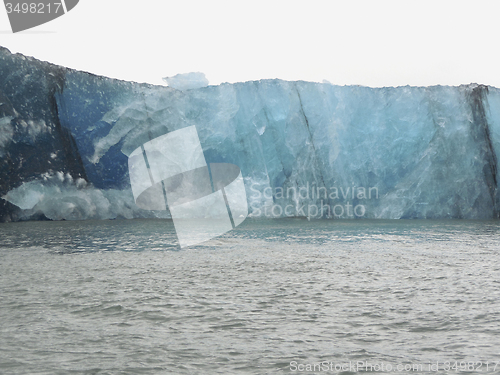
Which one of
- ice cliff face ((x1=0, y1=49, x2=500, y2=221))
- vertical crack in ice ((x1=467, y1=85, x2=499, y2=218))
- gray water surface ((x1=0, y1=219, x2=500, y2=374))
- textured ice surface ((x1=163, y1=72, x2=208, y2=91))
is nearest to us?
gray water surface ((x1=0, y1=219, x2=500, y2=374))

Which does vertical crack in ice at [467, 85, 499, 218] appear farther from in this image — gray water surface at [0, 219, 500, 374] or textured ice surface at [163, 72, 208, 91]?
textured ice surface at [163, 72, 208, 91]

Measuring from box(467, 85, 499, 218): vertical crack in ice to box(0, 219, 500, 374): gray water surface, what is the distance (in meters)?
12.6

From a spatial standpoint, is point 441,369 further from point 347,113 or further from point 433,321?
point 347,113

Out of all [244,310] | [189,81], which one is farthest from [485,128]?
[244,310]

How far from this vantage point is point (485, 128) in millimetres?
22484

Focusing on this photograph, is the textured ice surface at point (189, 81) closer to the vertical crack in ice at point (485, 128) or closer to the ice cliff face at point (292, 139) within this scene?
the ice cliff face at point (292, 139)

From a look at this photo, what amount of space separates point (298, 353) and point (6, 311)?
3.50 m

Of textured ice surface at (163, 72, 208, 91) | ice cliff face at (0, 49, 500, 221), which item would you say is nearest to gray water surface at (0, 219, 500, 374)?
ice cliff face at (0, 49, 500, 221)

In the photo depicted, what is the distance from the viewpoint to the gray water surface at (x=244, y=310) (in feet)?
12.8

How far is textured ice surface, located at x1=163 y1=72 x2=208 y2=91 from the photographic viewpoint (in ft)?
78.3

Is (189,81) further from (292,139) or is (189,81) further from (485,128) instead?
(485,128)

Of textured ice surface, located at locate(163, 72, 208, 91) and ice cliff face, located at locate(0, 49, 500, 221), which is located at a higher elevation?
textured ice surface, located at locate(163, 72, 208, 91)

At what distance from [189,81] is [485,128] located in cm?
1471

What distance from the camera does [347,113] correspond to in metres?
23.4
